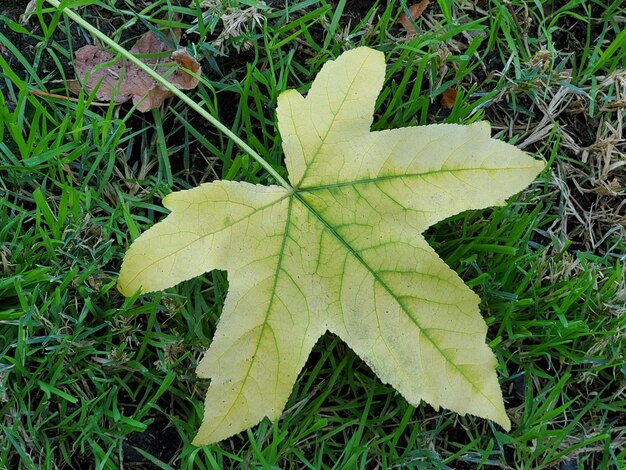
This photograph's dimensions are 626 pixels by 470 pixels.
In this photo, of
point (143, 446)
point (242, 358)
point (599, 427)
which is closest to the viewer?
point (242, 358)

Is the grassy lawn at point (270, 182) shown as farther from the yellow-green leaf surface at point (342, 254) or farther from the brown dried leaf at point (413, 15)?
the yellow-green leaf surface at point (342, 254)

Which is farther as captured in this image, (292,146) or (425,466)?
(425,466)

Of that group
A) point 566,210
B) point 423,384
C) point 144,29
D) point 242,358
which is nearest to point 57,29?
point 144,29

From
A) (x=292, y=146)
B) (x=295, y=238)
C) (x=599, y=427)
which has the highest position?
(x=292, y=146)

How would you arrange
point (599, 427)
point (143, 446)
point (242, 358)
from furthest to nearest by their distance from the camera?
point (599, 427) < point (143, 446) < point (242, 358)

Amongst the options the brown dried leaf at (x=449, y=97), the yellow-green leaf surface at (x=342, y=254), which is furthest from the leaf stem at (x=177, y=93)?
the brown dried leaf at (x=449, y=97)

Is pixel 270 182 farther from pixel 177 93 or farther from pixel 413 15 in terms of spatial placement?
pixel 413 15

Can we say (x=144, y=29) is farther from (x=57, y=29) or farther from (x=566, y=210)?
(x=566, y=210)
